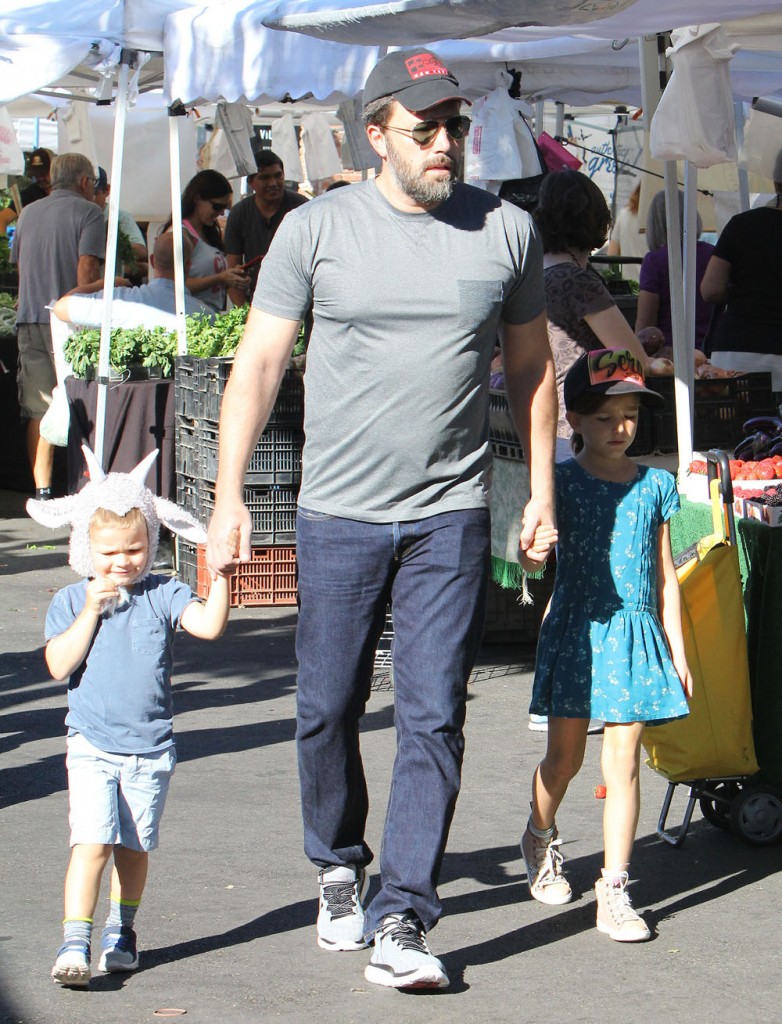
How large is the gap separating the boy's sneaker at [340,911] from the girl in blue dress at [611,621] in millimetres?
580

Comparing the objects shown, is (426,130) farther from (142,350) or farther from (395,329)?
(142,350)

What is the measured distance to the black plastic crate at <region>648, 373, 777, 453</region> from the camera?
658 cm

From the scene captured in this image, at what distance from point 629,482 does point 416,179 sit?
1014 mm

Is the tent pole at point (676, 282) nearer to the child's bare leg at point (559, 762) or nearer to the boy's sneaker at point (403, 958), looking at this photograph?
the child's bare leg at point (559, 762)

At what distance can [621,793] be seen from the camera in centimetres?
398

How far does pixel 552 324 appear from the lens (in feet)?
18.9

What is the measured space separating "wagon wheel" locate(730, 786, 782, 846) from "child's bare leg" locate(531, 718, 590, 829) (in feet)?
2.43

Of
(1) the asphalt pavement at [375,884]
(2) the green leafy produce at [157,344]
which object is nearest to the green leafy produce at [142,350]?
(2) the green leafy produce at [157,344]

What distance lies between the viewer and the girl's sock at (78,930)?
3.67 metres

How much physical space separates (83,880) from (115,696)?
43cm

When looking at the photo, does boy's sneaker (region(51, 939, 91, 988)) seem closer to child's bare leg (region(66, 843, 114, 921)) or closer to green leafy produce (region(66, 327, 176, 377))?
child's bare leg (region(66, 843, 114, 921))

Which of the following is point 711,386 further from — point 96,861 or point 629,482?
point 96,861

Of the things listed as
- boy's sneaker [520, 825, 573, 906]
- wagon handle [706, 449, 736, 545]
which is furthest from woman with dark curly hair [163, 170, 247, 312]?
boy's sneaker [520, 825, 573, 906]

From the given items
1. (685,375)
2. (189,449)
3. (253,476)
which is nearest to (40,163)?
(189,449)
